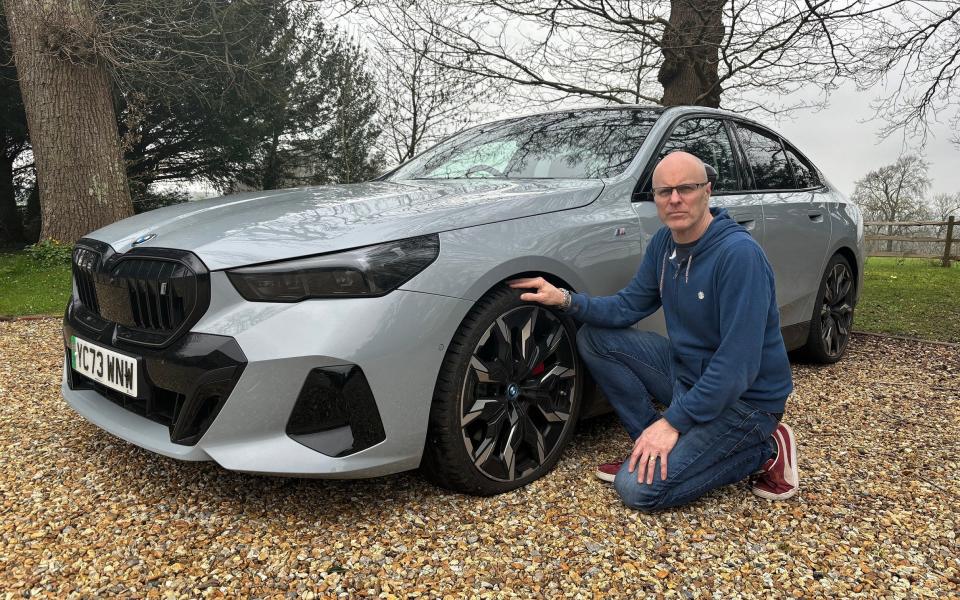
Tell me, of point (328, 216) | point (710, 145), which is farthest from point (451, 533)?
point (710, 145)

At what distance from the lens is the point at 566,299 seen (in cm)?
246

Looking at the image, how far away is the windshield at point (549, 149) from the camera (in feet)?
9.92

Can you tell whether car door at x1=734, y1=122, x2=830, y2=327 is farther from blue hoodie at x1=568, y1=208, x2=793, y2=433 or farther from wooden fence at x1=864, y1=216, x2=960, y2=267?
wooden fence at x1=864, y1=216, x2=960, y2=267

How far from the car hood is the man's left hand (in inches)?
36.3

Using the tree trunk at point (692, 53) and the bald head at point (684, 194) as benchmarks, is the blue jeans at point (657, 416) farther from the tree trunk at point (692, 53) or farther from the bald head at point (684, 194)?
the tree trunk at point (692, 53)

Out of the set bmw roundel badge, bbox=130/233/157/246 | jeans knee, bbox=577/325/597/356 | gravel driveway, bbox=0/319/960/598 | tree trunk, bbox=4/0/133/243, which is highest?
tree trunk, bbox=4/0/133/243

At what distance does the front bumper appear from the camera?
1.92 meters

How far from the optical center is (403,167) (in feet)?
12.9

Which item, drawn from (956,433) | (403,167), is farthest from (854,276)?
(403,167)

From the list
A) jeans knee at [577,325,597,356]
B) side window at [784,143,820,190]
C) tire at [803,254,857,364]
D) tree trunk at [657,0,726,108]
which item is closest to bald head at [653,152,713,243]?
jeans knee at [577,325,597,356]

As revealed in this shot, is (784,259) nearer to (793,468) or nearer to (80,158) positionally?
(793,468)

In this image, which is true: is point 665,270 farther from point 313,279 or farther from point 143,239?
point 143,239

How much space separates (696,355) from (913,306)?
6487 mm

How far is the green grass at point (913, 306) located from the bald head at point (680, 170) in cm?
439
